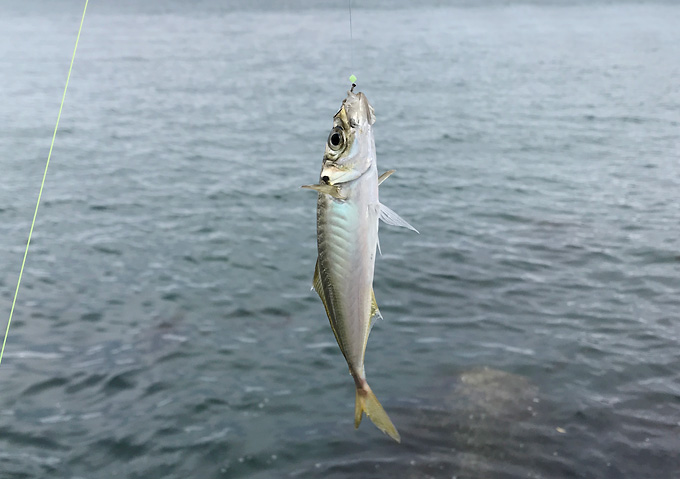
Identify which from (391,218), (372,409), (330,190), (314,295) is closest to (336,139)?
(330,190)

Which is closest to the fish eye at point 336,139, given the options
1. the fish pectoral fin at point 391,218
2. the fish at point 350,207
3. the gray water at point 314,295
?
the fish at point 350,207

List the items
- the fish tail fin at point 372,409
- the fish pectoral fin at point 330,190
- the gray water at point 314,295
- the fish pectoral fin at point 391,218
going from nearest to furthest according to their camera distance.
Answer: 1. the fish pectoral fin at point 330,190
2. the fish pectoral fin at point 391,218
3. the fish tail fin at point 372,409
4. the gray water at point 314,295

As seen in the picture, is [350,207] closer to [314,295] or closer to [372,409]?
[372,409]

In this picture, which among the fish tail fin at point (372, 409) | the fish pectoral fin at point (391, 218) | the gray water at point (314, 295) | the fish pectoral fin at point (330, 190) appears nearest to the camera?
the fish pectoral fin at point (330, 190)

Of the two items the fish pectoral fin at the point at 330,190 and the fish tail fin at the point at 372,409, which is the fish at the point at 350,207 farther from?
the fish tail fin at the point at 372,409

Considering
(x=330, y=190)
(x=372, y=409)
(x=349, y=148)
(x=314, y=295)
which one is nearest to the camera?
(x=330, y=190)

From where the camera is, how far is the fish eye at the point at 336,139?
4.70m

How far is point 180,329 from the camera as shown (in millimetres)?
13867

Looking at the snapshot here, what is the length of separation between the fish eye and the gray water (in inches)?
257

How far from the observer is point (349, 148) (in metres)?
4.70

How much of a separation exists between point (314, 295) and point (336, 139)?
35.1 feet

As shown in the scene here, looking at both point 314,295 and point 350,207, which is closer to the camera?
point 350,207

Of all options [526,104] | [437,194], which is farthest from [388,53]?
[437,194]

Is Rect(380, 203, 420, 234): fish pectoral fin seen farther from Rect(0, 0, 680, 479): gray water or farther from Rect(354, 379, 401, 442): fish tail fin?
Rect(0, 0, 680, 479): gray water
